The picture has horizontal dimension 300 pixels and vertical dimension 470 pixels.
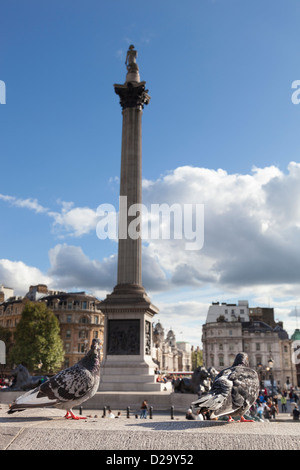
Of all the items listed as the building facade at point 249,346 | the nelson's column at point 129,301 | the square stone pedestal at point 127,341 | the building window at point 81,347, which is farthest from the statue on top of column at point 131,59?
the building facade at point 249,346

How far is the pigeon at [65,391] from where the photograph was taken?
6105 millimetres

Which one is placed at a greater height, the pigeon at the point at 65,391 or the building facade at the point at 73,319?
the building facade at the point at 73,319

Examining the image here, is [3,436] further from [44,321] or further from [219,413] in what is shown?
[44,321]

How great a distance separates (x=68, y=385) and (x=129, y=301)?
27268 mm

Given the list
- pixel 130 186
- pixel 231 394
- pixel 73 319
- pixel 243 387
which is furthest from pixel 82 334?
pixel 231 394

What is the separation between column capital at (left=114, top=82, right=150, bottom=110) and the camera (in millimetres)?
41250

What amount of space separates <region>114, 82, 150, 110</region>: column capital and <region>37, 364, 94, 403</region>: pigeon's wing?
1478 inches

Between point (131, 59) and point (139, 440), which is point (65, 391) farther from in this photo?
point (131, 59)

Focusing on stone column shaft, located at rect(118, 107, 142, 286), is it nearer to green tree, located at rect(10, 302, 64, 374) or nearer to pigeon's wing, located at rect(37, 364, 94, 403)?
pigeon's wing, located at rect(37, 364, 94, 403)

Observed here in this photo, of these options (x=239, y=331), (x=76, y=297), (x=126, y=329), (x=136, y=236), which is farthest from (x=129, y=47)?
(x=239, y=331)

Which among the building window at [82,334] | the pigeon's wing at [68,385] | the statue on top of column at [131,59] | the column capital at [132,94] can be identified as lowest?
the pigeon's wing at [68,385]

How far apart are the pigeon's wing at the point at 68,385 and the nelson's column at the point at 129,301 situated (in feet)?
82.8

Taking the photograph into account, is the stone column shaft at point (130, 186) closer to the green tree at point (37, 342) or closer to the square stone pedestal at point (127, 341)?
the square stone pedestal at point (127, 341)
